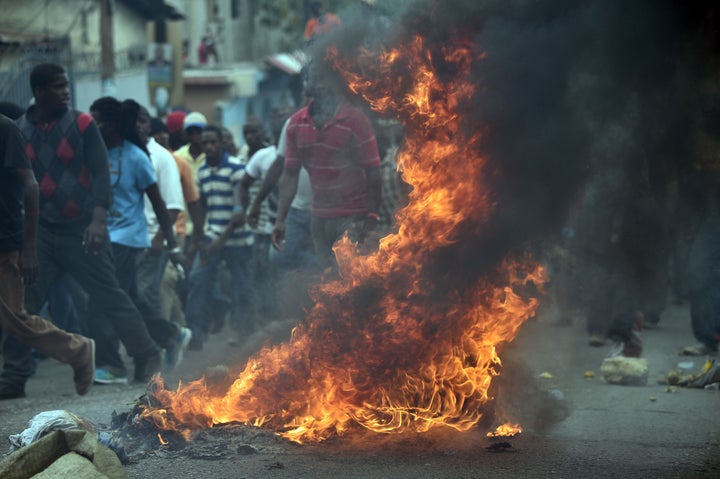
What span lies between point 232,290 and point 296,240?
1.49 metres

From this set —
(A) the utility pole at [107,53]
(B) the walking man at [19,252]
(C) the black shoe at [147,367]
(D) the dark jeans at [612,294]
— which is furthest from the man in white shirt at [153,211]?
(A) the utility pole at [107,53]

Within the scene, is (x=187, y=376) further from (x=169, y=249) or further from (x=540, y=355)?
(x=540, y=355)

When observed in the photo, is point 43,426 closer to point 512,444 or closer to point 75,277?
point 512,444

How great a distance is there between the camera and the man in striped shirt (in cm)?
1063

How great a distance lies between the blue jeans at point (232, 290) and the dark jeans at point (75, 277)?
7.62 ft

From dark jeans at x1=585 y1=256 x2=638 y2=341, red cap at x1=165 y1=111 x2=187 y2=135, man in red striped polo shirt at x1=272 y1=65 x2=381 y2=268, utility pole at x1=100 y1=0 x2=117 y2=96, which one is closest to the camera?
man in red striped polo shirt at x1=272 y1=65 x2=381 y2=268

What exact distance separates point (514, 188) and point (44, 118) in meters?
3.67

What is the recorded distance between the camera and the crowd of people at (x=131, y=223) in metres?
7.49

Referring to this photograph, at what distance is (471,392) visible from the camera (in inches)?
239

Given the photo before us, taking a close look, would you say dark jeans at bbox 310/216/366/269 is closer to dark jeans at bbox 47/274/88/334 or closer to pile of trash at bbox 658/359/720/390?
dark jeans at bbox 47/274/88/334

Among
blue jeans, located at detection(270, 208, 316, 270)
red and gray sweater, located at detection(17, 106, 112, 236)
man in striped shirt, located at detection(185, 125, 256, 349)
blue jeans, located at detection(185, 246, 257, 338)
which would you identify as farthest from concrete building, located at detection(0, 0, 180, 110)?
red and gray sweater, located at detection(17, 106, 112, 236)

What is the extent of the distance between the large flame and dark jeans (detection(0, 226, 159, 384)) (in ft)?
6.69

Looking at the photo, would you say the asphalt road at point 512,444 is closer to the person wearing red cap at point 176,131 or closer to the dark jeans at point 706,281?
the dark jeans at point 706,281

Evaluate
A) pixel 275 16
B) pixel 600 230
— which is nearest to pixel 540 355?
pixel 600 230
